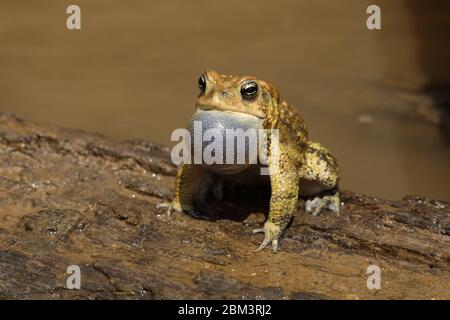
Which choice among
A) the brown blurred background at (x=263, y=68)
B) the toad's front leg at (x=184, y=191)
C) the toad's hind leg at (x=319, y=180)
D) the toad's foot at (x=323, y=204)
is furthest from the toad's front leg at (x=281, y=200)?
the brown blurred background at (x=263, y=68)

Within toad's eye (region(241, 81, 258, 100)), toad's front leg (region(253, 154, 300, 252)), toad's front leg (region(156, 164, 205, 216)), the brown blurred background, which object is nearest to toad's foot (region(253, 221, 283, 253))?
toad's front leg (region(253, 154, 300, 252))

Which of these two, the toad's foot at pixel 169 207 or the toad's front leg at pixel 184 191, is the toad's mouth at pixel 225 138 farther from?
the toad's foot at pixel 169 207

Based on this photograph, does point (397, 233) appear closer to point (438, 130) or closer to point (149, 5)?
point (438, 130)

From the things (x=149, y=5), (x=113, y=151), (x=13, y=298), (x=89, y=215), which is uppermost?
(x=149, y=5)

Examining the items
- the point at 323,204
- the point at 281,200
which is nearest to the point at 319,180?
the point at 323,204

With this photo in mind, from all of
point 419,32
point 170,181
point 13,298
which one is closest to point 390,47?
point 419,32
